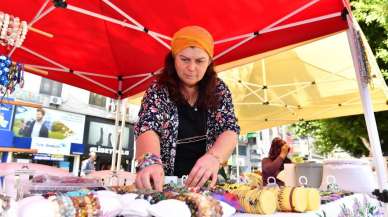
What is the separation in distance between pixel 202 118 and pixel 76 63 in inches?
93.3

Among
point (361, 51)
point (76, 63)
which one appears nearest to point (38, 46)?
point (76, 63)

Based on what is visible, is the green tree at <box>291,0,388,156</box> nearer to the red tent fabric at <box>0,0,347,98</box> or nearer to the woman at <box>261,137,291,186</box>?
the woman at <box>261,137,291,186</box>

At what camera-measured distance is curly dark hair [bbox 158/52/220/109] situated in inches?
49.5

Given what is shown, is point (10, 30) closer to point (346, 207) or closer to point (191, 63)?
point (191, 63)

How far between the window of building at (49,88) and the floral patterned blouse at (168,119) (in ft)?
41.6

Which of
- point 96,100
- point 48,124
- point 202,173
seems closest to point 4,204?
point 202,173

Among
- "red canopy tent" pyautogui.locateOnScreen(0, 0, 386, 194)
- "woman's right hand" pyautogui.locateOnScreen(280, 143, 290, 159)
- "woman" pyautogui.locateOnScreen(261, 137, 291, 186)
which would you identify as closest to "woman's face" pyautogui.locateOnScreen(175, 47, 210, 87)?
"red canopy tent" pyautogui.locateOnScreen(0, 0, 386, 194)

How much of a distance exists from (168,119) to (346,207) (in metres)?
0.75

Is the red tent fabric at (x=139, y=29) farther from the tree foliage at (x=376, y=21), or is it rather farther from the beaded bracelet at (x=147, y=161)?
the tree foliage at (x=376, y=21)

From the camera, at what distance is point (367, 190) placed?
5.09 ft

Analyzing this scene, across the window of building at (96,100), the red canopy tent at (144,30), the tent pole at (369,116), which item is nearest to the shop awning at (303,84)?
the red canopy tent at (144,30)

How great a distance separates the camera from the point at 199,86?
1325 mm

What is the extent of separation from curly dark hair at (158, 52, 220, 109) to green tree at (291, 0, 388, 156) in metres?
4.80

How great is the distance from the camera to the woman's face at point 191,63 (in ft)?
3.79
